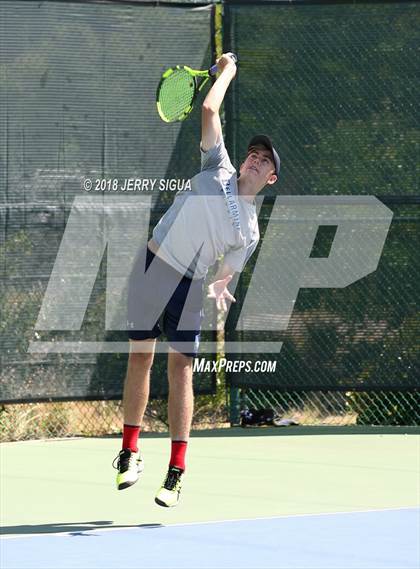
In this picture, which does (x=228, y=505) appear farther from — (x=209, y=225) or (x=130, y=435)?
(x=209, y=225)

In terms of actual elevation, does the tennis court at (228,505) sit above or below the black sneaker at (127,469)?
below

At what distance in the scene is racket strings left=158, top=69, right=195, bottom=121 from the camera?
7.07 metres

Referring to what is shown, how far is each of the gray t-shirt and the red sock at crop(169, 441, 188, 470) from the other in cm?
78

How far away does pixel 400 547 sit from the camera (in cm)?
583

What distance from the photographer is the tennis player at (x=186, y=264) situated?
6.39 metres

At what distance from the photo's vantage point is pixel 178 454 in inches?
257

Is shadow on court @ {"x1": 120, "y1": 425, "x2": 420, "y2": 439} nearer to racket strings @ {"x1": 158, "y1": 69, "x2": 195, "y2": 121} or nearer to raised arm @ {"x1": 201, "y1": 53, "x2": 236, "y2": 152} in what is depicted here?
racket strings @ {"x1": 158, "y1": 69, "x2": 195, "y2": 121}

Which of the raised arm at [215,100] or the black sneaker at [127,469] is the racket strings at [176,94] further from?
the black sneaker at [127,469]

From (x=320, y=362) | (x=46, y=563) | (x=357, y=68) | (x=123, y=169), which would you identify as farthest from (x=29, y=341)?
(x=46, y=563)

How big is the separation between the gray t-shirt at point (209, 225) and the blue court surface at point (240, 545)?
1.19 m

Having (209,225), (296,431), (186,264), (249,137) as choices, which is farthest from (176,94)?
(296,431)

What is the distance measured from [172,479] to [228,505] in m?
0.68

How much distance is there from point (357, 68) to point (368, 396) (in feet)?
7.78

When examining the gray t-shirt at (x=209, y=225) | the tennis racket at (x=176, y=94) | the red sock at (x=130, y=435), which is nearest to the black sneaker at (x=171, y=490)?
the red sock at (x=130, y=435)
